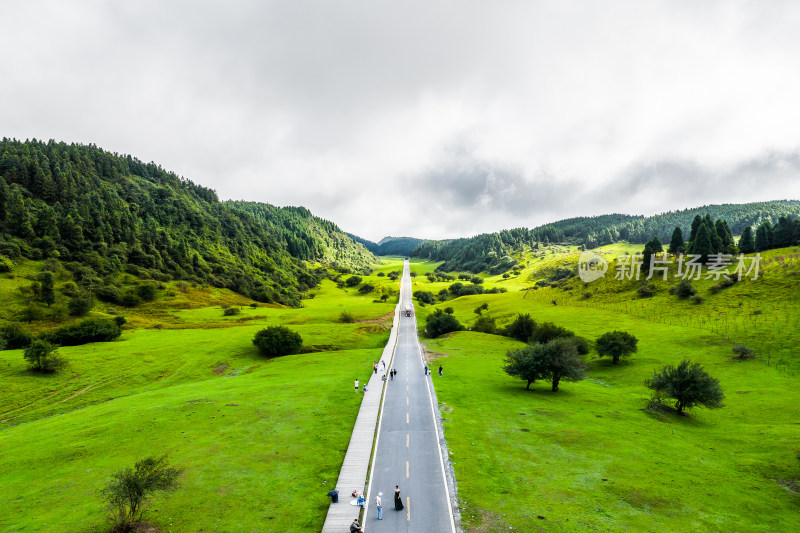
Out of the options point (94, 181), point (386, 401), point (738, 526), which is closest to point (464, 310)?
point (386, 401)

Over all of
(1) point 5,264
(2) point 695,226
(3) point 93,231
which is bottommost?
(1) point 5,264

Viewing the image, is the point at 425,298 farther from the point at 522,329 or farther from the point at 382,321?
the point at 522,329

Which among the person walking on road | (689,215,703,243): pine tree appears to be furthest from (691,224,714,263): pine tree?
the person walking on road

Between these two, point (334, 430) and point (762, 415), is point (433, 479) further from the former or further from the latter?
point (762, 415)

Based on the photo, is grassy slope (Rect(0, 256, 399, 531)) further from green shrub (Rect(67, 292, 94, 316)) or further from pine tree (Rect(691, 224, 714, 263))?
pine tree (Rect(691, 224, 714, 263))

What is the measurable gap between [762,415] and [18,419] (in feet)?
326

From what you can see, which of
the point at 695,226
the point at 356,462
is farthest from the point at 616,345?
the point at 695,226

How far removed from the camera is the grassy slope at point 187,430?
81.8ft

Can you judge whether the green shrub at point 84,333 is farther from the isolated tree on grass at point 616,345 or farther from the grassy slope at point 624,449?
the isolated tree on grass at point 616,345

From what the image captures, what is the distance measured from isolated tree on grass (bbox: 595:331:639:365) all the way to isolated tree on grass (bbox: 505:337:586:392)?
22.4m

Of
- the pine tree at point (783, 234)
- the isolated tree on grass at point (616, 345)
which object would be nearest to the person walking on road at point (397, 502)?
the isolated tree on grass at point (616, 345)

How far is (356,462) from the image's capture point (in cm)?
3203

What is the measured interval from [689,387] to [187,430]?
210 feet

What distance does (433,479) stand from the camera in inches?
1149
